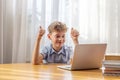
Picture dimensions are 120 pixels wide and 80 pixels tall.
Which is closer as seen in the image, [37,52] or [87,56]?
[87,56]

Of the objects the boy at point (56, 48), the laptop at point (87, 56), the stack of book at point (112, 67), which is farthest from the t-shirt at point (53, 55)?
the stack of book at point (112, 67)

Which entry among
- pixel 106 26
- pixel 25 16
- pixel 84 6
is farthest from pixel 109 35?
pixel 25 16

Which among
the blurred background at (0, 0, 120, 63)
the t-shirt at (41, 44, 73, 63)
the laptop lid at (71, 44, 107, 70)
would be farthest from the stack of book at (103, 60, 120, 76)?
the blurred background at (0, 0, 120, 63)

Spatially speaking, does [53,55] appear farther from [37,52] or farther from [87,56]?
[87,56]

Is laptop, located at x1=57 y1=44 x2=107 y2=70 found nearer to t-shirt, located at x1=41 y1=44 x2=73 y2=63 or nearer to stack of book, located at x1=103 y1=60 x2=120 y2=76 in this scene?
stack of book, located at x1=103 y1=60 x2=120 y2=76

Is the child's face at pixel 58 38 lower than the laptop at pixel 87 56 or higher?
higher

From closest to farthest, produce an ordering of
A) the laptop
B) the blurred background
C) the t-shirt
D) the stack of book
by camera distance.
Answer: the stack of book, the laptop, the t-shirt, the blurred background

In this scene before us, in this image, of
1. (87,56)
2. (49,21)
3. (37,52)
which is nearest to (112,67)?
(87,56)

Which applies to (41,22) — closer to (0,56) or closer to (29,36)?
(29,36)

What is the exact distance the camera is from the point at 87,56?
1.78 metres

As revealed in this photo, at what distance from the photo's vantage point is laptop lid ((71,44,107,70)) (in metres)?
1.73

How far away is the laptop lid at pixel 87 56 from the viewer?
1729 millimetres

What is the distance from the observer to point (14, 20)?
8.92 ft

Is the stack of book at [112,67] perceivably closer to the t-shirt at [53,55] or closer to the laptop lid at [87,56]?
the laptop lid at [87,56]
